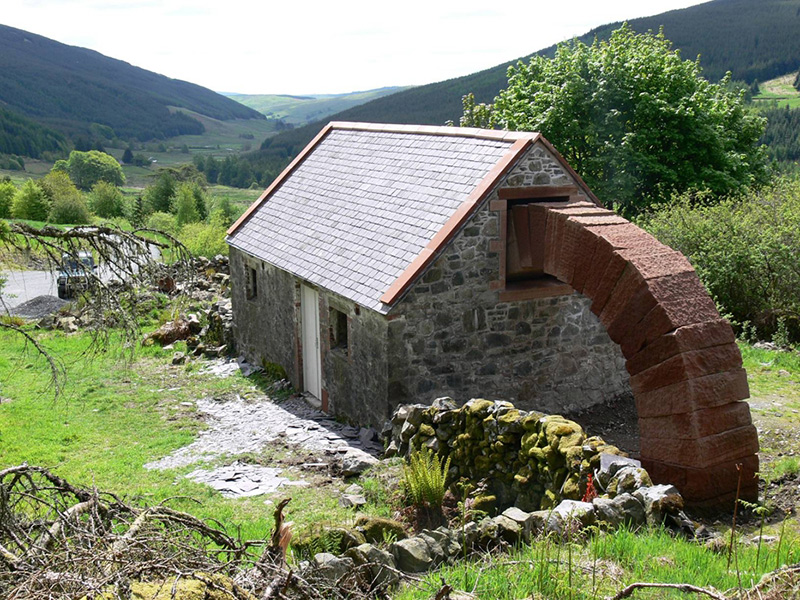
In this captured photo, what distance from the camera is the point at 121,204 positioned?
55.9 metres

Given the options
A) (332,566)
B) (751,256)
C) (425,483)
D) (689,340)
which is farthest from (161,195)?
(332,566)

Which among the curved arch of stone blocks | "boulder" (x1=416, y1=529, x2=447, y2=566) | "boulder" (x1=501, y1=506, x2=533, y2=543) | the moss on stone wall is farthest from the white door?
"boulder" (x1=416, y1=529, x2=447, y2=566)

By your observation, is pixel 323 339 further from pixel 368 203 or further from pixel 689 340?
pixel 689 340

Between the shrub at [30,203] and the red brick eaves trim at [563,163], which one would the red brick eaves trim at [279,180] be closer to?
the red brick eaves trim at [563,163]

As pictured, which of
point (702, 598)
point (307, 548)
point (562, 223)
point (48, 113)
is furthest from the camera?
point (48, 113)

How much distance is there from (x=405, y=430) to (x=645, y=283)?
3.97 m

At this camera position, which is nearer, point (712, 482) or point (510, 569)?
point (510, 569)

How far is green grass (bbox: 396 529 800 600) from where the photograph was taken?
5.14 metres

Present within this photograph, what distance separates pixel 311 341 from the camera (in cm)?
1439

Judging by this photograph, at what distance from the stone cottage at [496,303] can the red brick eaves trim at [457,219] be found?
3 cm

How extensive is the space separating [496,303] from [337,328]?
303 centimetres

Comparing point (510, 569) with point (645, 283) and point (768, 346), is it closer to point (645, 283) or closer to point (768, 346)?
point (645, 283)

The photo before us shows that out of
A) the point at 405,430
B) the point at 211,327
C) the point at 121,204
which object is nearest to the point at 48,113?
the point at 121,204

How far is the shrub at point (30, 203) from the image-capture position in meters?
49.8
